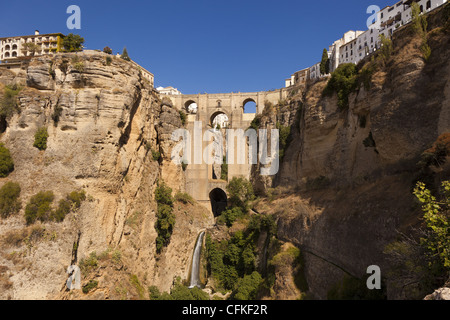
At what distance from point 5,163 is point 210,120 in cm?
2438

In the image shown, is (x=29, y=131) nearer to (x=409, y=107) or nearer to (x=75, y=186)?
(x=75, y=186)

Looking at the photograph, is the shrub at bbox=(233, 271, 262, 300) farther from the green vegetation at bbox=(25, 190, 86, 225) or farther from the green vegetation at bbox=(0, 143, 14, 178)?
the green vegetation at bbox=(0, 143, 14, 178)

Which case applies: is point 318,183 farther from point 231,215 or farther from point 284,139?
point 231,215

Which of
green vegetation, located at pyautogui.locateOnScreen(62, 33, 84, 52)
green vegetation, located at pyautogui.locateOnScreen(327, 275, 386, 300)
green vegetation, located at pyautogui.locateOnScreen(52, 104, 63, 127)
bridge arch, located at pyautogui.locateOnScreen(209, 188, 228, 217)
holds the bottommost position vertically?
green vegetation, located at pyautogui.locateOnScreen(327, 275, 386, 300)

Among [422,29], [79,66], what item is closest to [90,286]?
[79,66]

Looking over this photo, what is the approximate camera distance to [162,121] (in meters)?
34.5

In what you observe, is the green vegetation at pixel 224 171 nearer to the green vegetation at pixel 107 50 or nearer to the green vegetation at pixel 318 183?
the green vegetation at pixel 318 183

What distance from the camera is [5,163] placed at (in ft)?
74.9

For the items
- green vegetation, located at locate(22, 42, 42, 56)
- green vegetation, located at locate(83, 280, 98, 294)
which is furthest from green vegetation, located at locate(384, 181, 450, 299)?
green vegetation, located at locate(22, 42, 42, 56)

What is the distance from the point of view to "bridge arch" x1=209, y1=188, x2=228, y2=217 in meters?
39.2

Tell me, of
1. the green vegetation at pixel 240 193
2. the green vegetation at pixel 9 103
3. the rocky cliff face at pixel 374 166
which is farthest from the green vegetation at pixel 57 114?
the rocky cliff face at pixel 374 166

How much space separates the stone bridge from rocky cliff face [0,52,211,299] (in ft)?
26.1

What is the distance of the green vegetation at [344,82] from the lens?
72.7ft
